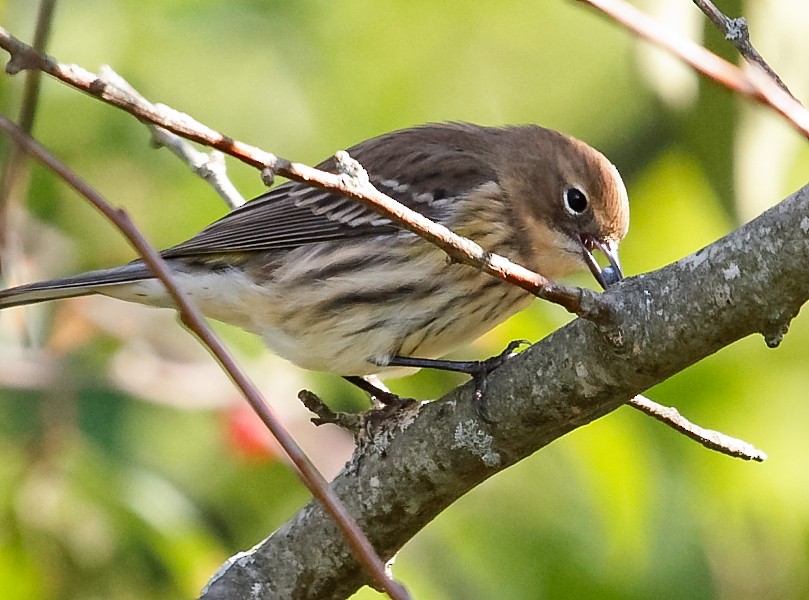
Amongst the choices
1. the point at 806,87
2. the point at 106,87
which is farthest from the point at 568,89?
the point at 106,87

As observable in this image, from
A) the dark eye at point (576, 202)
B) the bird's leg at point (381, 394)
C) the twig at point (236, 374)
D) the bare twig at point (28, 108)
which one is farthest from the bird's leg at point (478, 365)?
the bare twig at point (28, 108)

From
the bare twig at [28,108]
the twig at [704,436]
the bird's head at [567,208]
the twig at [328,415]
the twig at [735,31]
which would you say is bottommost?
the twig at [704,436]

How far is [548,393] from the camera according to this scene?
2518 millimetres

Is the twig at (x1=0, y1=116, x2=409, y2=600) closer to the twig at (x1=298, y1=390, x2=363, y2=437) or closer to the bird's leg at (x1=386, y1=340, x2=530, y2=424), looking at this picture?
the bird's leg at (x1=386, y1=340, x2=530, y2=424)

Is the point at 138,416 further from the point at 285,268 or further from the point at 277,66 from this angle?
the point at 277,66

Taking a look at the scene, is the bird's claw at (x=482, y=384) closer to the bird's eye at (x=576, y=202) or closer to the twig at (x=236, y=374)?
the twig at (x=236, y=374)

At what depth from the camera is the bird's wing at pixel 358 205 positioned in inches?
171

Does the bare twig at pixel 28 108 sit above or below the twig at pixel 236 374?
above

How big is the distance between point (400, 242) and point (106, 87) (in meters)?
2.30

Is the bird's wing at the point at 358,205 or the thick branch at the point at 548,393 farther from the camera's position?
the bird's wing at the point at 358,205

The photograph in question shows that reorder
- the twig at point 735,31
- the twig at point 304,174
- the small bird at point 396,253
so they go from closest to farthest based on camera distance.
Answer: the twig at point 304,174 < the twig at point 735,31 < the small bird at point 396,253

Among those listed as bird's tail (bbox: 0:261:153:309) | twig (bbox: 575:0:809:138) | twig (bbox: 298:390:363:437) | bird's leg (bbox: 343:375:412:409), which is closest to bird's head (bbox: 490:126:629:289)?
bird's leg (bbox: 343:375:412:409)

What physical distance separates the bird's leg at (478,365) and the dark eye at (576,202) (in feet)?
2.72

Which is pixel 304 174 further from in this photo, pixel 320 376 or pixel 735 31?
pixel 320 376
